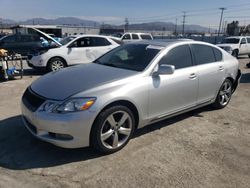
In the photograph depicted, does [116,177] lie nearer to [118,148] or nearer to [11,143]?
[118,148]

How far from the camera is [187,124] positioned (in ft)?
14.4

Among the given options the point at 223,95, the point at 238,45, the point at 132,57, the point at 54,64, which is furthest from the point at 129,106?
the point at 238,45

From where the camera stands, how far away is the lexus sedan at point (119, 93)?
9.72 feet

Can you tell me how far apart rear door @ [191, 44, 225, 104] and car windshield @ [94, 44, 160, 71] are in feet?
3.21

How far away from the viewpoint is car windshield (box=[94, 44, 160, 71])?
3.81 meters

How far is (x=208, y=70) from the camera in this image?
4.52 meters

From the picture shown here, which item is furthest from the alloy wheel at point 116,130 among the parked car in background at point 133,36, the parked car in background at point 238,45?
the parked car in background at point 133,36

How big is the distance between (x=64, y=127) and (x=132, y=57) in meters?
1.80

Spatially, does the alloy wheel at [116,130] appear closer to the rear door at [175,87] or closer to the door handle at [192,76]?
the rear door at [175,87]

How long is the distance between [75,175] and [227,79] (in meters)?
3.90

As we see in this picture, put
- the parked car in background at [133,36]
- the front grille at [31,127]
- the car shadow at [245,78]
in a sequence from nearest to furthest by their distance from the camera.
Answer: the front grille at [31,127], the car shadow at [245,78], the parked car in background at [133,36]

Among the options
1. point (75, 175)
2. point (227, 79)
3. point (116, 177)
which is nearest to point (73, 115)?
point (75, 175)

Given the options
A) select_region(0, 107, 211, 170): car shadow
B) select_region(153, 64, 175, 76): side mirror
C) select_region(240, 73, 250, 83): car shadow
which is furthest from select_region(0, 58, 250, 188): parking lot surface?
select_region(240, 73, 250, 83): car shadow

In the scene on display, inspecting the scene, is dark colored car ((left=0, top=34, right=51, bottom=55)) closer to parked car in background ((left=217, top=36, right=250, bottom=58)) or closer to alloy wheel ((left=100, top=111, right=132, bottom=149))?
parked car in background ((left=217, top=36, right=250, bottom=58))
